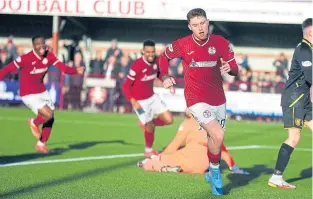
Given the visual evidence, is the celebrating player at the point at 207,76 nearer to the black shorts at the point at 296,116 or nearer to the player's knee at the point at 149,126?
the black shorts at the point at 296,116

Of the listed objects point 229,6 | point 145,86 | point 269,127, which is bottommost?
point 269,127

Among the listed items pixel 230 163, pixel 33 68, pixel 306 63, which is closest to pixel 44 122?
pixel 33 68

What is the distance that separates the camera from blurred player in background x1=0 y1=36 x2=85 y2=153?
47.9ft

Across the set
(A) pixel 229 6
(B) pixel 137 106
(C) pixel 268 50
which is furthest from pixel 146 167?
(C) pixel 268 50

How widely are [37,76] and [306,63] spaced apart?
21.6 ft

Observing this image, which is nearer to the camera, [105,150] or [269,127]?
[105,150]

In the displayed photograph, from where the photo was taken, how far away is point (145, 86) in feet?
49.5

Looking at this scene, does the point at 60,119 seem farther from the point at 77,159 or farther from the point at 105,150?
the point at 77,159

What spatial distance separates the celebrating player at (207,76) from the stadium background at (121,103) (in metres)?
0.76

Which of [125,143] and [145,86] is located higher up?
[145,86]

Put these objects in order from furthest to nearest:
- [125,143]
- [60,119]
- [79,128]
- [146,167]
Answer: [60,119] → [79,128] → [125,143] → [146,167]

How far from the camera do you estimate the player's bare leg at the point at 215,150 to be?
9.29m

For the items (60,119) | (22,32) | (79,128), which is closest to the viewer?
(79,128)

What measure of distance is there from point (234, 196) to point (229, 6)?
18367 millimetres
